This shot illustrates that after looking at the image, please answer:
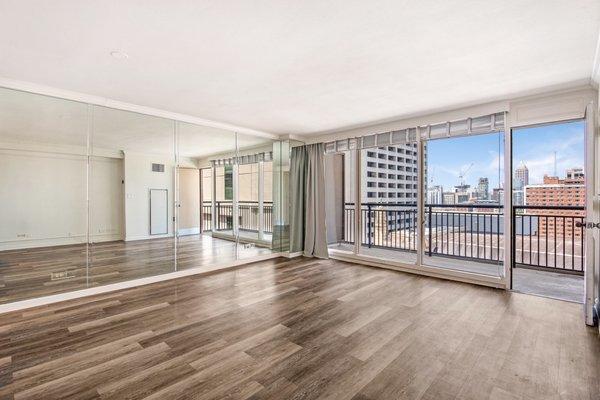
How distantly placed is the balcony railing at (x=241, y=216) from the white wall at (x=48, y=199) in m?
1.46

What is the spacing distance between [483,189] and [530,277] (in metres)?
1.35

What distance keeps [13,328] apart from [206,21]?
3.02m

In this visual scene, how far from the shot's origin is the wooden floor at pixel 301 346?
167 cm

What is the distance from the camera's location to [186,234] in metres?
4.42

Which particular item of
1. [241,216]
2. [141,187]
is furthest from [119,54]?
[241,216]

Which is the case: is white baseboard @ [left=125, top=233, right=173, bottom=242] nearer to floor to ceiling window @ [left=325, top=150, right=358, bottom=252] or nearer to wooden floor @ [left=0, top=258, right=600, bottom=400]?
wooden floor @ [left=0, top=258, right=600, bottom=400]

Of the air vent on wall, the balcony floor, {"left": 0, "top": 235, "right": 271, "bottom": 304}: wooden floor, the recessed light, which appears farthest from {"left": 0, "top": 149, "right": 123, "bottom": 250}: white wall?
the balcony floor

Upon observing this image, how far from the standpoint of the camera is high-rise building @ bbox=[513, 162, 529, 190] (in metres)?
3.81

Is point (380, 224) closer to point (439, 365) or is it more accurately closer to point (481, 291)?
point (481, 291)

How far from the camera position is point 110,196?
380 centimetres

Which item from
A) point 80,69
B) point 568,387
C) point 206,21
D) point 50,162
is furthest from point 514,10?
point 50,162

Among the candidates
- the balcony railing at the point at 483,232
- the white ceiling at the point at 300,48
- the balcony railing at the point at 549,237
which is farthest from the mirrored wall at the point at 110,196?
the balcony railing at the point at 549,237

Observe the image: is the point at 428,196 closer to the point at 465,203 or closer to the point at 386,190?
the point at 465,203

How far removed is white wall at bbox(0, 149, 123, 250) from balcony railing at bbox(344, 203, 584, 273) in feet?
14.5
